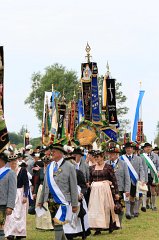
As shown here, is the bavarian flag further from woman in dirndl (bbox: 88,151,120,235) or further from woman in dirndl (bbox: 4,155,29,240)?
woman in dirndl (bbox: 88,151,120,235)

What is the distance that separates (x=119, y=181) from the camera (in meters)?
18.1

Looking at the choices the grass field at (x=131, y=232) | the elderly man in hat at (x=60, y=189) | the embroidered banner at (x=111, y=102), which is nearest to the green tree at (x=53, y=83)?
the embroidered banner at (x=111, y=102)

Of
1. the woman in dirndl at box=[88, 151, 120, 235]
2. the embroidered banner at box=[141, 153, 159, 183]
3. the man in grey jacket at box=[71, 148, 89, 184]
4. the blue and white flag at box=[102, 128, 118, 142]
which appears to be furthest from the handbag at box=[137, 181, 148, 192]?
the woman in dirndl at box=[88, 151, 120, 235]

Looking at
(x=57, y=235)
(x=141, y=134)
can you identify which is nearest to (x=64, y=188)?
(x=57, y=235)

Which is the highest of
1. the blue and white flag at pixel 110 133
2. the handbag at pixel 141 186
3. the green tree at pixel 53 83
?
the green tree at pixel 53 83

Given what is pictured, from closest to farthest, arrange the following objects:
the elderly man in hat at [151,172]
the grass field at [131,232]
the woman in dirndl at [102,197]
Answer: the grass field at [131,232]
the woman in dirndl at [102,197]
the elderly man in hat at [151,172]

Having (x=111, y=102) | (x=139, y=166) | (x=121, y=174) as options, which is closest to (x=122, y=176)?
(x=121, y=174)

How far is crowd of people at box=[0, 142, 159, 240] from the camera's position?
12461 mm

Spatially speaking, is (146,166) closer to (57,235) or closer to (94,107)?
(94,107)

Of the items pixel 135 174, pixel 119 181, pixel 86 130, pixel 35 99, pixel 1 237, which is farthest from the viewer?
pixel 35 99

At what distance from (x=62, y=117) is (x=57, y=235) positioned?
11439 millimetres

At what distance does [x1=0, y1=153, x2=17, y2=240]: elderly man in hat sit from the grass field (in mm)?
3742

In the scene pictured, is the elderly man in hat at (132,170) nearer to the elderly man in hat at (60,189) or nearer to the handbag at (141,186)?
the handbag at (141,186)

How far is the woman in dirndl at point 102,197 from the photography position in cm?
1608
